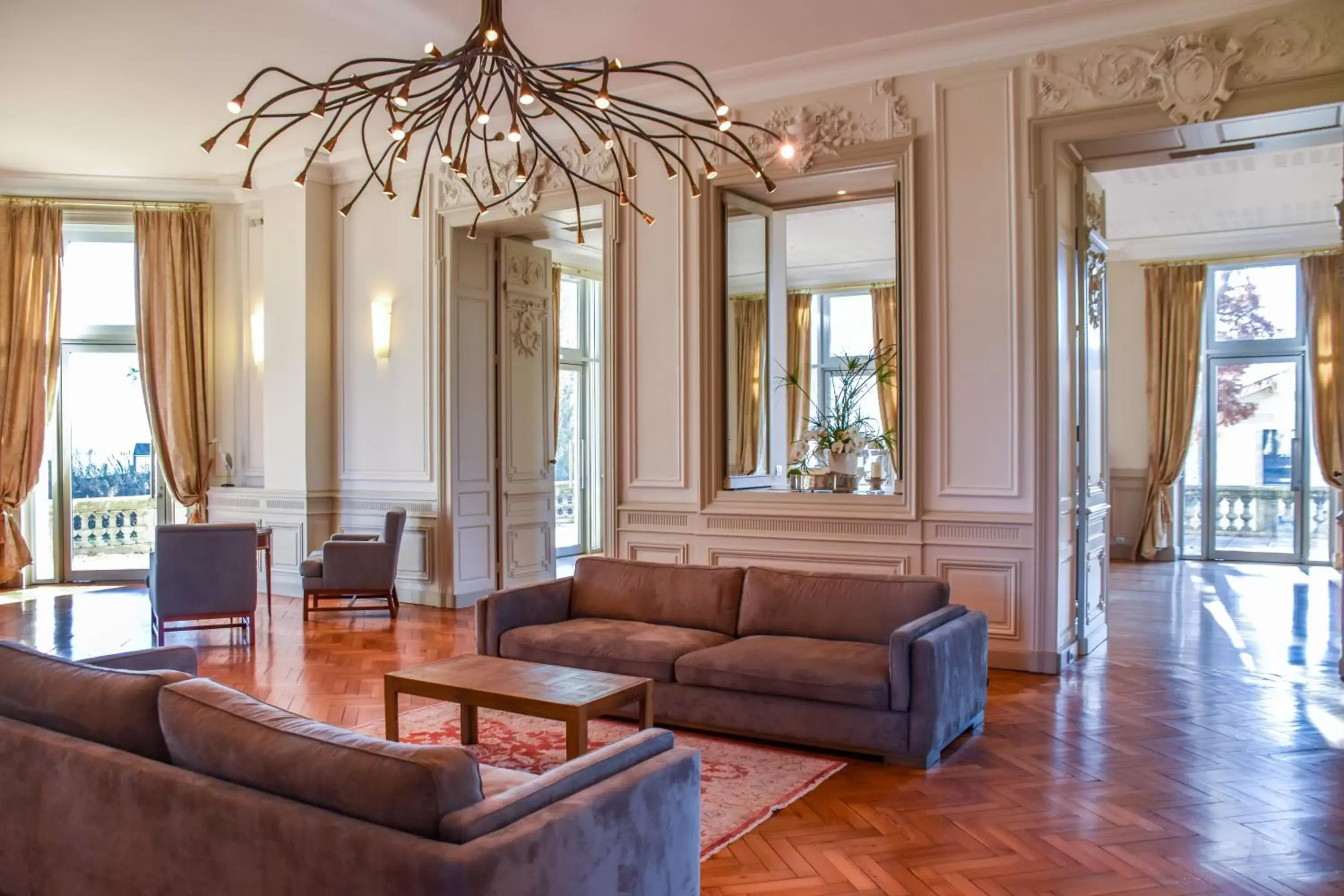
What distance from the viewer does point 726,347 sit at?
619 centimetres

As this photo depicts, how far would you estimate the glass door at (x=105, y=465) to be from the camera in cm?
848

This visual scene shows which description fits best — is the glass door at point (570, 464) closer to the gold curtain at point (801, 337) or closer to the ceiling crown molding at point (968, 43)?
the gold curtain at point (801, 337)

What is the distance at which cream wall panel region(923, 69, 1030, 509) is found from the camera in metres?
5.21

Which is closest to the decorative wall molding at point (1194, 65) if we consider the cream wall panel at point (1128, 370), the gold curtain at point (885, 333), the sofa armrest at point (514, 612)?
the sofa armrest at point (514, 612)

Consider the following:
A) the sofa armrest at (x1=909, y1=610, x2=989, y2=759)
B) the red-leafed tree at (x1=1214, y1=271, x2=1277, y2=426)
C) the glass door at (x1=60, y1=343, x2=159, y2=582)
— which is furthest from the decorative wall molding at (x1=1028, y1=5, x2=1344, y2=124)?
the glass door at (x1=60, y1=343, x2=159, y2=582)

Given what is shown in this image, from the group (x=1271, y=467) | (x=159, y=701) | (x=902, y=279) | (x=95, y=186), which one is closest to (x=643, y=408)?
(x=902, y=279)

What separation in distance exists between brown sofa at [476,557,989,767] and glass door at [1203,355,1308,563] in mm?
7071

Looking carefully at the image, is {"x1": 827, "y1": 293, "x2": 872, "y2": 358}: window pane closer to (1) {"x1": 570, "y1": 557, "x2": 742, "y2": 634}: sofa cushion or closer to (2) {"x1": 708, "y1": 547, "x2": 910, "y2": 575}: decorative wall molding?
(2) {"x1": 708, "y1": 547, "x2": 910, "y2": 575}: decorative wall molding

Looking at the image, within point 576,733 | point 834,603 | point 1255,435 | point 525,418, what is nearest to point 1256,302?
point 1255,435

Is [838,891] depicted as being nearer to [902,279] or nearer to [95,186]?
[902,279]

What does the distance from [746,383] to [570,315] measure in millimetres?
4436

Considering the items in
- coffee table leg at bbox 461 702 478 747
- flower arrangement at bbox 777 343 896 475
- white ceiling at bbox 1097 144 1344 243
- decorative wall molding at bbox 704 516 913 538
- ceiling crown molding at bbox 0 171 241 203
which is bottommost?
coffee table leg at bbox 461 702 478 747

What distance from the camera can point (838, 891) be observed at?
2.66 m

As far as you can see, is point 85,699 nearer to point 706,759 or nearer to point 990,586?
point 706,759
